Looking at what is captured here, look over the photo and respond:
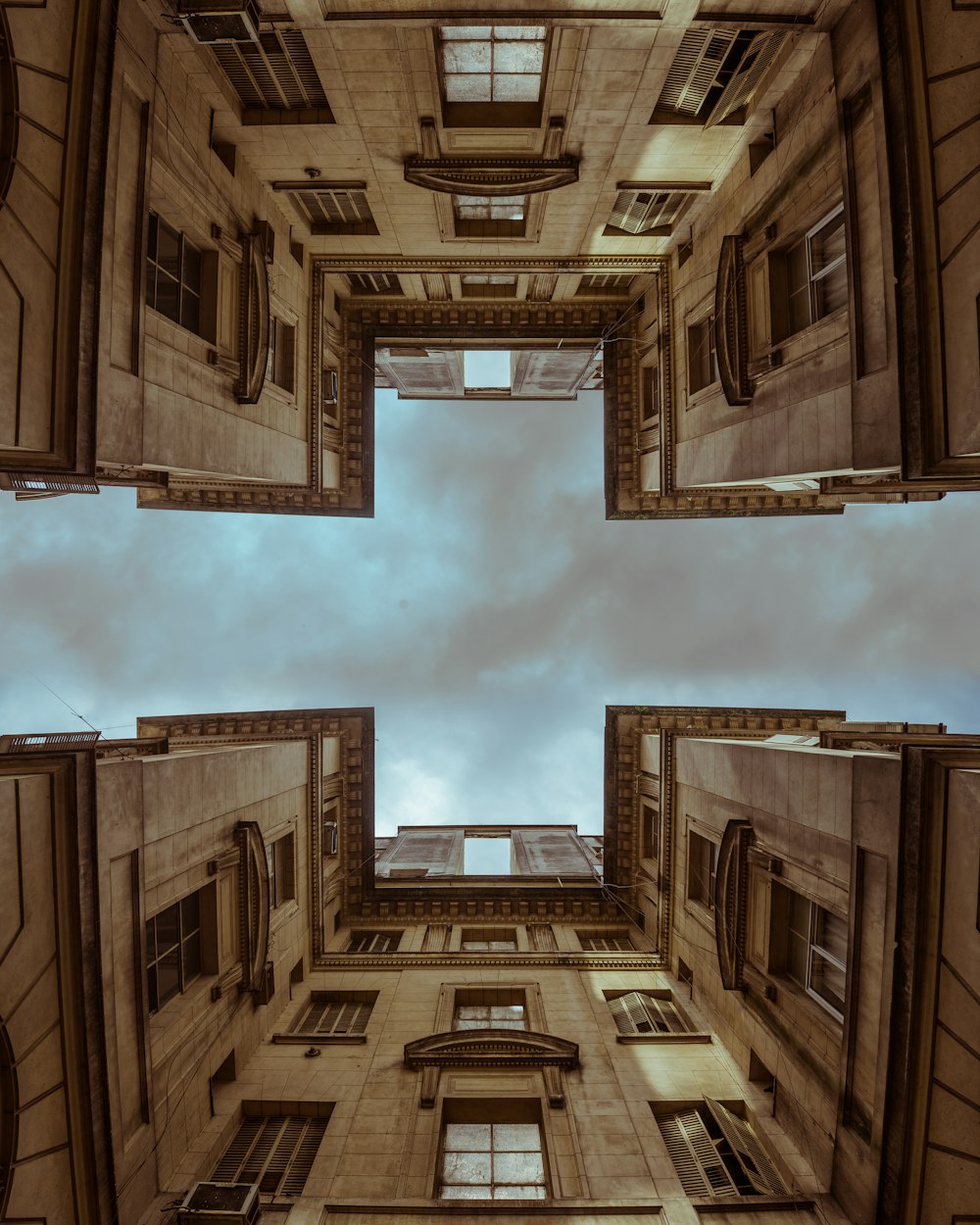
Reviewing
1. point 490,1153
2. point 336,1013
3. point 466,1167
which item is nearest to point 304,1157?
point 466,1167

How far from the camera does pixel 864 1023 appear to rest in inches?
491

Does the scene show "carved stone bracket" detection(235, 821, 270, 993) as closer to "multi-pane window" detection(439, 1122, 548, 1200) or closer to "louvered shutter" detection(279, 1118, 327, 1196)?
"louvered shutter" detection(279, 1118, 327, 1196)

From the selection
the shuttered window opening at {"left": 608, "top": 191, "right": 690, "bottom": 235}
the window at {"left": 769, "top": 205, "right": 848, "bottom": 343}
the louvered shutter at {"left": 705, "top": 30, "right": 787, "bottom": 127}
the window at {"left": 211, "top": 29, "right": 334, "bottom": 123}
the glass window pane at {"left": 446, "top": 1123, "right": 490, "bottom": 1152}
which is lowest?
the glass window pane at {"left": 446, "top": 1123, "right": 490, "bottom": 1152}

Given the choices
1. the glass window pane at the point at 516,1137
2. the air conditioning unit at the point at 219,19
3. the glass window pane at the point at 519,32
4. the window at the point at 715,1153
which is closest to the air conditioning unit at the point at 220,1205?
the glass window pane at the point at 516,1137

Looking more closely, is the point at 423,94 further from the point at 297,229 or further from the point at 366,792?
the point at 366,792

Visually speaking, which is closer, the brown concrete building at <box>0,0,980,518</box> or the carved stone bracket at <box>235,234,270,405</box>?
the brown concrete building at <box>0,0,980,518</box>

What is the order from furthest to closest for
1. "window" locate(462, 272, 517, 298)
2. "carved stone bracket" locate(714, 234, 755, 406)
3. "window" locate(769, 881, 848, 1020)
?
1. "window" locate(462, 272, 517, 298)
2. "carved stone bracket" locate(714, 234, 755, 406)
3. "window" locate(769, 881, 848, 1020)

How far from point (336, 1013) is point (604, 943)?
10420 mm

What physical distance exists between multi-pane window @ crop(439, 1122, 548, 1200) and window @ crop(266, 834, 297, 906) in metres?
8.24

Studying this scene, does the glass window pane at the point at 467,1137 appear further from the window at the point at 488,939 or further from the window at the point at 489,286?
the window at the point at 489,286

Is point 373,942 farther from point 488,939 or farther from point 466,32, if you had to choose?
point 466,32

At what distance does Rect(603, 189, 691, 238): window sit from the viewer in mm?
20406

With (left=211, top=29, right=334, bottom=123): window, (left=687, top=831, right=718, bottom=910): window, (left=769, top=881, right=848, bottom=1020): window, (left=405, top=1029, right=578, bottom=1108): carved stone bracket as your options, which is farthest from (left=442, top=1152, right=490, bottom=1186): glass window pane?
(left=211, top=29, right=334, bottom=123): window

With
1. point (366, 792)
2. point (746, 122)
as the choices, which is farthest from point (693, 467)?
point (366, 792)
